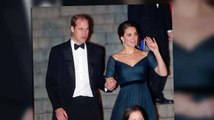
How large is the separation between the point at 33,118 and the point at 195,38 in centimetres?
74

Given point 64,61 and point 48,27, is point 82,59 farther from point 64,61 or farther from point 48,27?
point 48,27

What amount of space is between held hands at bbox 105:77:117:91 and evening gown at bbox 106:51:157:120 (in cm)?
1

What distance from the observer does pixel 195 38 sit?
1.57 meters

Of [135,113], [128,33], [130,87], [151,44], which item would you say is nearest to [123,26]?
[128,33]

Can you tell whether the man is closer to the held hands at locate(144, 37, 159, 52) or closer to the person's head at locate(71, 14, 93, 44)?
the person's head at locate(71, 14, 93, 44)

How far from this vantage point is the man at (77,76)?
1.46m

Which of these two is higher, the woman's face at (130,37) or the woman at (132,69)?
the woman's face at (130,37)

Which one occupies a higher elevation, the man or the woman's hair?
the woman's hair

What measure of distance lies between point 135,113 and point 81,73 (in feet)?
0.87

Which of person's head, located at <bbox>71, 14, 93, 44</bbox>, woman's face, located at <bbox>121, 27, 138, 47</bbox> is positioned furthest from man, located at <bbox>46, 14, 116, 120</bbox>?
woman's face, located at <bbox>121, 27, 138, 47</bbox>

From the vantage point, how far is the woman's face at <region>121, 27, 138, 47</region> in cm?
150

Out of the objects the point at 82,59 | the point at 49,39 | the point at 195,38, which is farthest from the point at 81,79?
the point at 195,38

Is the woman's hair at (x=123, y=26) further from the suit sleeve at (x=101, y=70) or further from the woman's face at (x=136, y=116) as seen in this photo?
the woman's face at (x=136, y=116)

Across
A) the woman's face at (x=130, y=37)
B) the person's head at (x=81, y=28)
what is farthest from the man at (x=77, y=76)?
the woman's face at (x=130, y=37)
